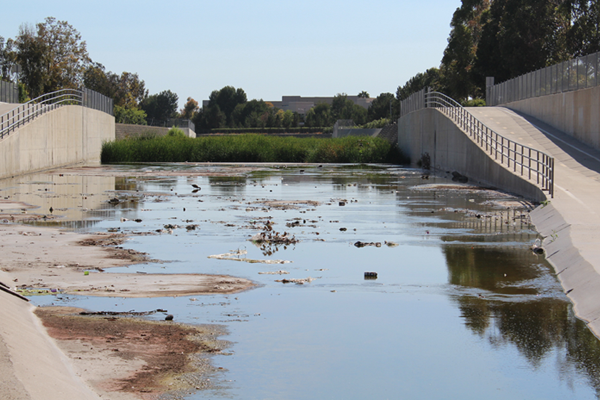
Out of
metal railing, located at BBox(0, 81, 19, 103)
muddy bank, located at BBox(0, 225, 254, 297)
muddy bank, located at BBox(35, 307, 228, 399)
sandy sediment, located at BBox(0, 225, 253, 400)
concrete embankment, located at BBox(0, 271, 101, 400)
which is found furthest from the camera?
metal railing, located at BBox(0, 81, 19, 103)

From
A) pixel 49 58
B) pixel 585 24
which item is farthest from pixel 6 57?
pixel 585 24

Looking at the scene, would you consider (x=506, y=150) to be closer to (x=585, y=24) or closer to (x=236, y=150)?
(x=236, y=150)

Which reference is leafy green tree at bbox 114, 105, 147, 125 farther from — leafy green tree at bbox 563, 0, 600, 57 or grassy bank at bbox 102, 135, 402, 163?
leafy green tree at bbox 563, 0, 600, 57

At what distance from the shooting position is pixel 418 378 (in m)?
6.82

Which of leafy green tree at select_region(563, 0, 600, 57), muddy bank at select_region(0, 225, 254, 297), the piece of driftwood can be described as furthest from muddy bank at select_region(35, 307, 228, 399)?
leafy green tree at select_region(563, 0, 600, 57)

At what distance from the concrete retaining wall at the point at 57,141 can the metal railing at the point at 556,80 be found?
2756cm

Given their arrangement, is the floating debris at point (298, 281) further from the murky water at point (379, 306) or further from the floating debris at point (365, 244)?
the floating debris at point (365, 244)

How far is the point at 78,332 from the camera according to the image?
313 inches

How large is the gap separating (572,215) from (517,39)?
56.9 meters

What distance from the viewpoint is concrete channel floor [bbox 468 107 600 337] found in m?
10.3

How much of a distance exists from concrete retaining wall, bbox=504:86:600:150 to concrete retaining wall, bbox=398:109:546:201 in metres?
5.28

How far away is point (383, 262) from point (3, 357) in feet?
26.4

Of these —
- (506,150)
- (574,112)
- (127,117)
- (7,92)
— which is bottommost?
(506,150)

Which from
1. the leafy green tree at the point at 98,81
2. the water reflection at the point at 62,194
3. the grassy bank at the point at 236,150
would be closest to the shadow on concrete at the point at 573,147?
the water reflection at the point at 62,194
